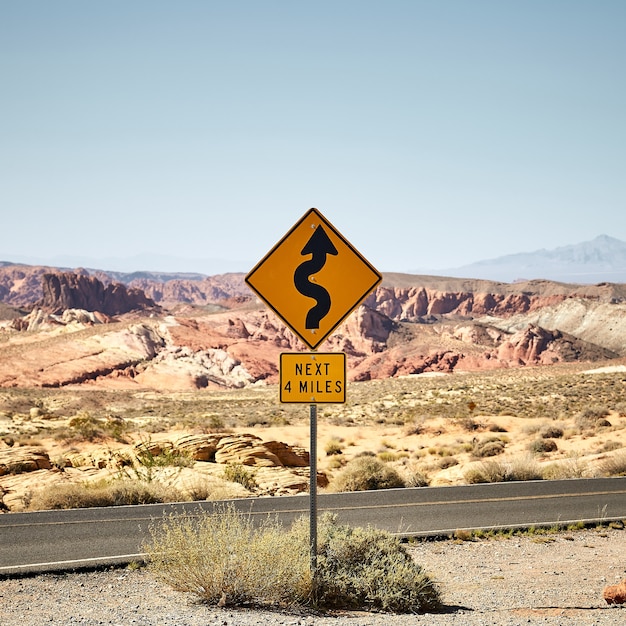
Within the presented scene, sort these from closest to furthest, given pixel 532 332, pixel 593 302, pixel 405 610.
Answer: pixel 405 610 → pixel 532 332 → pixel 593 302

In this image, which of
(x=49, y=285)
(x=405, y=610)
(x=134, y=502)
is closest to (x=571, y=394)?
(x=134, y=502)

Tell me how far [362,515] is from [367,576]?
220 inches

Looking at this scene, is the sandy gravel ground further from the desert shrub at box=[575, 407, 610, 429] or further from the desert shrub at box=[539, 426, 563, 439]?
the desert shrub at box=[575, 407, 610, 429]

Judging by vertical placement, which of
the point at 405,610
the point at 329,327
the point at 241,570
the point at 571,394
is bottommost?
the point at 571,394

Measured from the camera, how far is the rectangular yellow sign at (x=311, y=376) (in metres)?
6.41

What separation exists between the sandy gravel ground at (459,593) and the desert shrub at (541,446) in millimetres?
14037

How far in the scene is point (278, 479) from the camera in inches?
674

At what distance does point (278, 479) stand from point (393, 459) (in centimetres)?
791

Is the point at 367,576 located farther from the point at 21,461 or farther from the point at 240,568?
the point at 21,461

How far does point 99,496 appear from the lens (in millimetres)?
13531

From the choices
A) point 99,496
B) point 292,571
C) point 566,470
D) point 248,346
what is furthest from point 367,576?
point 248,346

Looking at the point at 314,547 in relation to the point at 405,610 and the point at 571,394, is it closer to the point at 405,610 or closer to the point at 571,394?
the point at 405,610

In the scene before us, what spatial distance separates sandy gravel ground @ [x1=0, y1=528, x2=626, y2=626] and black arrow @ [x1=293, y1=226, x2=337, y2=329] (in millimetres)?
2563

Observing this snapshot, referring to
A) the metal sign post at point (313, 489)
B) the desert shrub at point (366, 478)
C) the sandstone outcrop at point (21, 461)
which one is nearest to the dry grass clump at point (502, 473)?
the desert shrub at point (366, 478)
